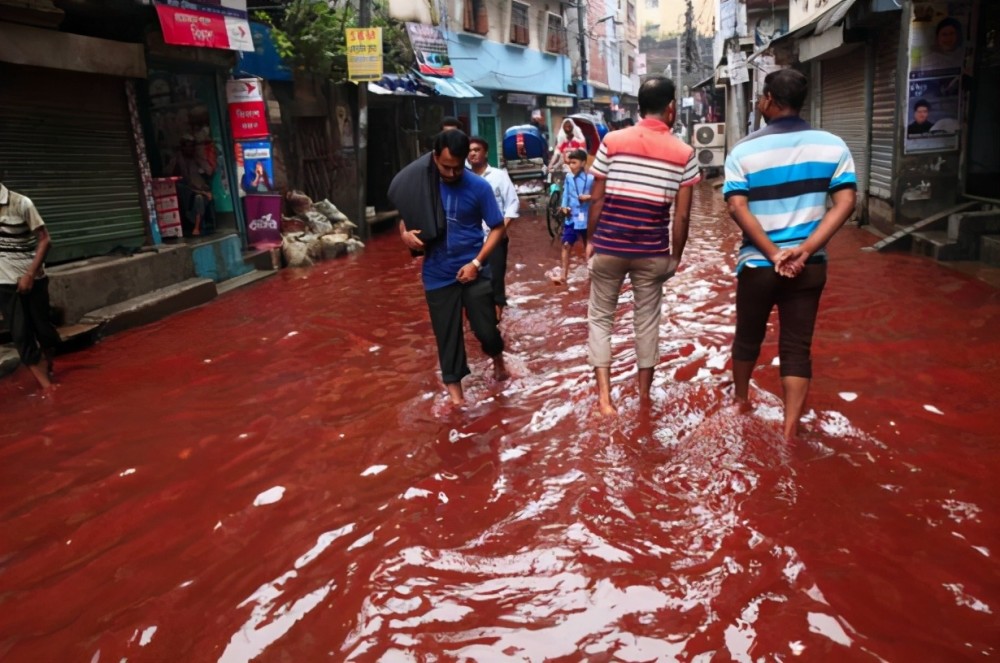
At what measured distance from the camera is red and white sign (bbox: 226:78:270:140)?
12172 millimetres

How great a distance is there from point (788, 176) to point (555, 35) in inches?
1315

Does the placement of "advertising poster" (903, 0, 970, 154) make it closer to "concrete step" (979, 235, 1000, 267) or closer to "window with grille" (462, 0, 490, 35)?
"concrete step" (979, 235, 1000, 267)

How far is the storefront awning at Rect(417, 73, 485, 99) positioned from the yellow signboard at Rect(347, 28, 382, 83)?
5863 mm

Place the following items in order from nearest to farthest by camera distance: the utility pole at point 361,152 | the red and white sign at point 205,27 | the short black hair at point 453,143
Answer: the short black hair at point 453,143 < the red and white sign at point 205,27 < the utility pole at point 361,152

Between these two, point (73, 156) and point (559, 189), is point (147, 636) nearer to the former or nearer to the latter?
point (73, 156)

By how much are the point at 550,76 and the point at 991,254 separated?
92.6ft

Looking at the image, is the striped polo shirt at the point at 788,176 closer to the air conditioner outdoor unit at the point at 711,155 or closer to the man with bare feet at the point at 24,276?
the man with bare feet at the point at 24,276

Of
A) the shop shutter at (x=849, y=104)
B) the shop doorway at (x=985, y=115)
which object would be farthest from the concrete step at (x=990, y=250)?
the shop shutter at (x=849, y=104)

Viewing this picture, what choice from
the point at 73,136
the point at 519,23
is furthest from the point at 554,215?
the point at 519,23

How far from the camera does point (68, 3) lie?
8.62m

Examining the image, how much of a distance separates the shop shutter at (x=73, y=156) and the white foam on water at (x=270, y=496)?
6157 mm

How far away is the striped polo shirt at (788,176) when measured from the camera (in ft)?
12.5

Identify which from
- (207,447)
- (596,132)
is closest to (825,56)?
(596,132)

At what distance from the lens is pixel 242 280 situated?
11430 millimetres
